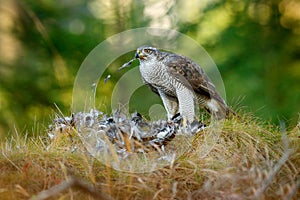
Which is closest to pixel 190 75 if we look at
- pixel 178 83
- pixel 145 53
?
pixel 178 83

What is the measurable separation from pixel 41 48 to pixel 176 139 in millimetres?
1267

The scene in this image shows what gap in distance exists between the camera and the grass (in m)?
1.25

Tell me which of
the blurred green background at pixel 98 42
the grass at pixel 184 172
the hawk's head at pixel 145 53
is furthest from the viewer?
the blurred green background at pixel 98 42

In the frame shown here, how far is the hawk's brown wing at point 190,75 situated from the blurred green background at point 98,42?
427 mm

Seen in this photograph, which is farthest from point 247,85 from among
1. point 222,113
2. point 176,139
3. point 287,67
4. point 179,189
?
point 179,189

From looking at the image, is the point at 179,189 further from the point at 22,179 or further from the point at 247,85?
the point at 247,85

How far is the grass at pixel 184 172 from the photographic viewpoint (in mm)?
1249

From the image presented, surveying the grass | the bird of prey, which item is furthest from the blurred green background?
the grass

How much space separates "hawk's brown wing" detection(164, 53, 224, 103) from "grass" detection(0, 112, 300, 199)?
485 mm

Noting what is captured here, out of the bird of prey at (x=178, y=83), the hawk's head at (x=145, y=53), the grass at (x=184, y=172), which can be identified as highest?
the hawk's head at (x=145, y=53)

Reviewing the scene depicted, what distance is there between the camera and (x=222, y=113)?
213cm

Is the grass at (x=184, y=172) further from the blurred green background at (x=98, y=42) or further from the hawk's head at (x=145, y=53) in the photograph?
the blurred green background at (x=98, y=42)

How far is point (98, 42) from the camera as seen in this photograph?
271 cm

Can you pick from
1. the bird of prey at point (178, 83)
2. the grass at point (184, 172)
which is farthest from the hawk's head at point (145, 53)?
the grass at point (184, 172)
